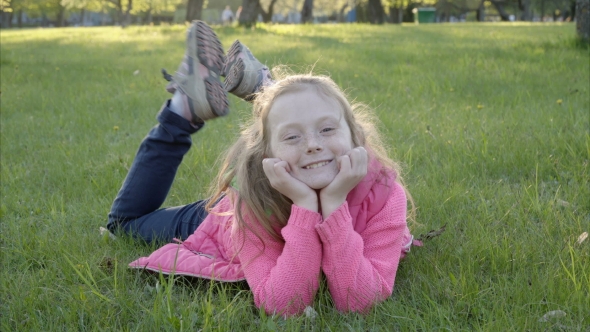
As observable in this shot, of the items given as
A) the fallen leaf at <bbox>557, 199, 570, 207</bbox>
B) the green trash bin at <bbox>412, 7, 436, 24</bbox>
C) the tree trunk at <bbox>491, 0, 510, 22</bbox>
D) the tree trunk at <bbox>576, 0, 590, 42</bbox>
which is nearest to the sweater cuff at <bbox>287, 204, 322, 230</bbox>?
the fallen leaf at <bbox>557, 199, 570, 207</bbox>

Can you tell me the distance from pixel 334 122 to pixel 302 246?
448 millimetres

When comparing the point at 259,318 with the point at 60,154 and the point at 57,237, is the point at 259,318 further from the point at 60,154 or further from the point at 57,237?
the point at 60,154

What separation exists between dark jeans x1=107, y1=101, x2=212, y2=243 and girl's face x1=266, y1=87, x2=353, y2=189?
805mm

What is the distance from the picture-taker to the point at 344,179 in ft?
6.79

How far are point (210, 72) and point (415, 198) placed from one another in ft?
4.25

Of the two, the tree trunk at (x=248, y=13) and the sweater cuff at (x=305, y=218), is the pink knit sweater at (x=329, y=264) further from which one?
the tree trunk at (x=248, y=13)

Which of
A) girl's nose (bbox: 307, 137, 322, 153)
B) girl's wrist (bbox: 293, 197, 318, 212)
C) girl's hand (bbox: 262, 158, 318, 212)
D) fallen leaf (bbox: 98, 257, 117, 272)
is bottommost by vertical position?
fallen leaf (bbox: 98, 257, 117, 272)

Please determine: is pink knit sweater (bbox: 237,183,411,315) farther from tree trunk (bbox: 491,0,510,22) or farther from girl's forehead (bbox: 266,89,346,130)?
tree trunk (bbox: 491,0,510,22)

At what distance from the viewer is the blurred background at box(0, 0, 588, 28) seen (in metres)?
32.9

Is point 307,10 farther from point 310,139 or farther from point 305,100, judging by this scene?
point 310,139

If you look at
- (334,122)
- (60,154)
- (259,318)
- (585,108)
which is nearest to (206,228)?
(259,318)

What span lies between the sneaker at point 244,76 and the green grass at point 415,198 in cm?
55

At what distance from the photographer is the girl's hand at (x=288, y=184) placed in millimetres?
2105

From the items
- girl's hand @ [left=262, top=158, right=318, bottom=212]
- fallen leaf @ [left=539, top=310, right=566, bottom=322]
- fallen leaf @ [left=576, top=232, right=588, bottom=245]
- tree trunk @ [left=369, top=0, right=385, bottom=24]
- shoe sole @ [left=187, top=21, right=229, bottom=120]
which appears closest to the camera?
fallen leaf @ [left=539, top=310, right=566, bottom=322]
